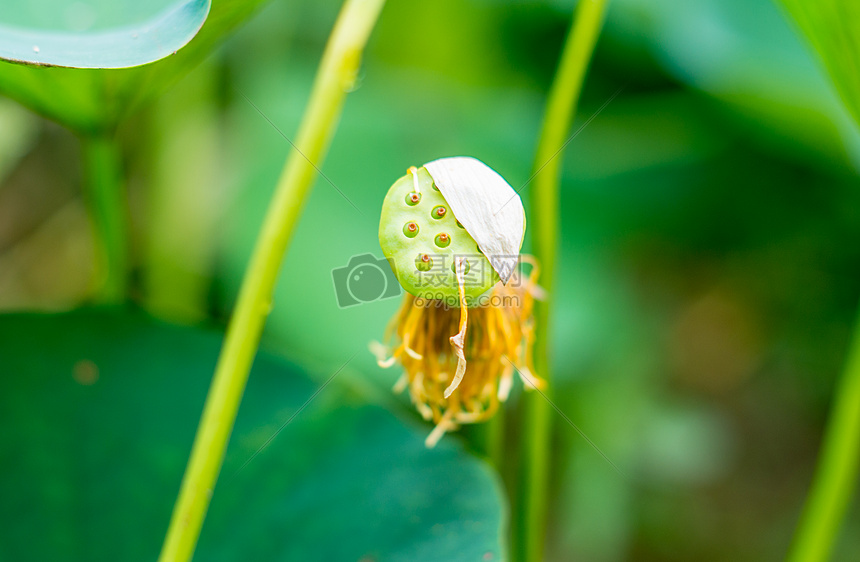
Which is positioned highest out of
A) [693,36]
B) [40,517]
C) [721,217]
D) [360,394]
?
[693,36]

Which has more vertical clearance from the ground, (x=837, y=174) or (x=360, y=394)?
(x=837, y=174)

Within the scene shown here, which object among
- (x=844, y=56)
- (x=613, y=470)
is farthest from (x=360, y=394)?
(x=613, y=470)

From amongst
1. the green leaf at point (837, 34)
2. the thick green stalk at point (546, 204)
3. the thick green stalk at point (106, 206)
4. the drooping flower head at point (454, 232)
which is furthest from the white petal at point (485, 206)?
the thick green stalk at point (106, 206)

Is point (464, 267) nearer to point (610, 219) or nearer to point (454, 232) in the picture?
point (454, 232)

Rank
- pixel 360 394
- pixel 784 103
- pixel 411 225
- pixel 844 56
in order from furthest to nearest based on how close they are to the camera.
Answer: pixel 784 103, pixel 360 394, pixel 844 56, pixel 411 225

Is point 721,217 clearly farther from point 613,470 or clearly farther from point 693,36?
point 613,470

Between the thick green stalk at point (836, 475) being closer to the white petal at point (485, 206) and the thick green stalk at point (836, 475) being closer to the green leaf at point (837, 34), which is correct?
the green leaf at point (837, 34)

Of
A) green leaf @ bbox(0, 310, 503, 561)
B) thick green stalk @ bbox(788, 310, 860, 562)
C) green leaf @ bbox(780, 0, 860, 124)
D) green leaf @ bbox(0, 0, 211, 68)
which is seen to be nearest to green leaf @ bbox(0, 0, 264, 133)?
green leaf @ bbox(0, 0, 211, 68)
